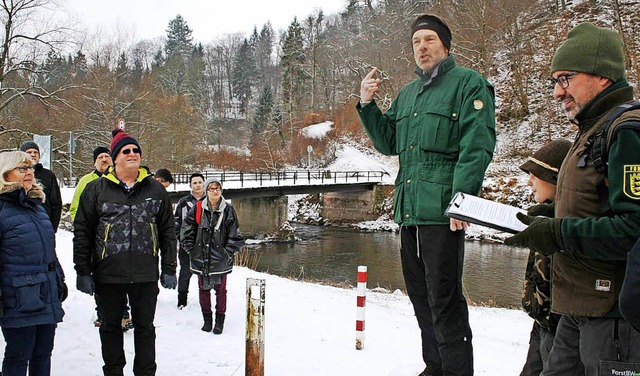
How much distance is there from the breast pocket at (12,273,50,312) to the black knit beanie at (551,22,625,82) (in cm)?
360

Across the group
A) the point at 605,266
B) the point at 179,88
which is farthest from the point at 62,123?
the point at 179,88

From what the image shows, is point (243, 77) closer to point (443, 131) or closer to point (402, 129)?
point (402, 129)

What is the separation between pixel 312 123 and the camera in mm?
51906

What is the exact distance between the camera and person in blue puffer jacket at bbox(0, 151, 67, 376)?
3.21 metres

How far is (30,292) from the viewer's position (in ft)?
10.7

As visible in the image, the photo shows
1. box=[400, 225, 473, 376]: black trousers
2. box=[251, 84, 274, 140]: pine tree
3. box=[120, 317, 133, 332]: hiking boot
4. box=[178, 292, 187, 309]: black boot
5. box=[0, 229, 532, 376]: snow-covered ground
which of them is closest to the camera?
box=[400, 225, 473, 376]: black trousers

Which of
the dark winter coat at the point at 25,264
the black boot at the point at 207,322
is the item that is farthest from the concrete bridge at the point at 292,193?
the dark winter coat at the point at 25,264

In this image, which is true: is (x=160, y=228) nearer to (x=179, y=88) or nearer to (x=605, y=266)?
(x=605, y=266)

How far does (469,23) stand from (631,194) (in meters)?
35.3

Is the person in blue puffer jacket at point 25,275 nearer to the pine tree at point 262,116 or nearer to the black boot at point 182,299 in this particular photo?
the black boot at point 182,299

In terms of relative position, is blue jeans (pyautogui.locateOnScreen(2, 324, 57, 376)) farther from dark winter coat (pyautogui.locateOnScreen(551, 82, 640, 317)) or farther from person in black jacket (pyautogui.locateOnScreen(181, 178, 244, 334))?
dark winter coat (pyautogui.locateOnScreen(551, 82, 640, 317))

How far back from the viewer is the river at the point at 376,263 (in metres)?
15.3

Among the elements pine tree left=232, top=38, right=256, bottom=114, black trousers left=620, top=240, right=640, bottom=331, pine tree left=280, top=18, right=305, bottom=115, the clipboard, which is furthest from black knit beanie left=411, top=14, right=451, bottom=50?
pine tree left=232, top=38, right=256, bottom=114

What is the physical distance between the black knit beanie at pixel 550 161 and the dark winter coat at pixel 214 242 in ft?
12.8
